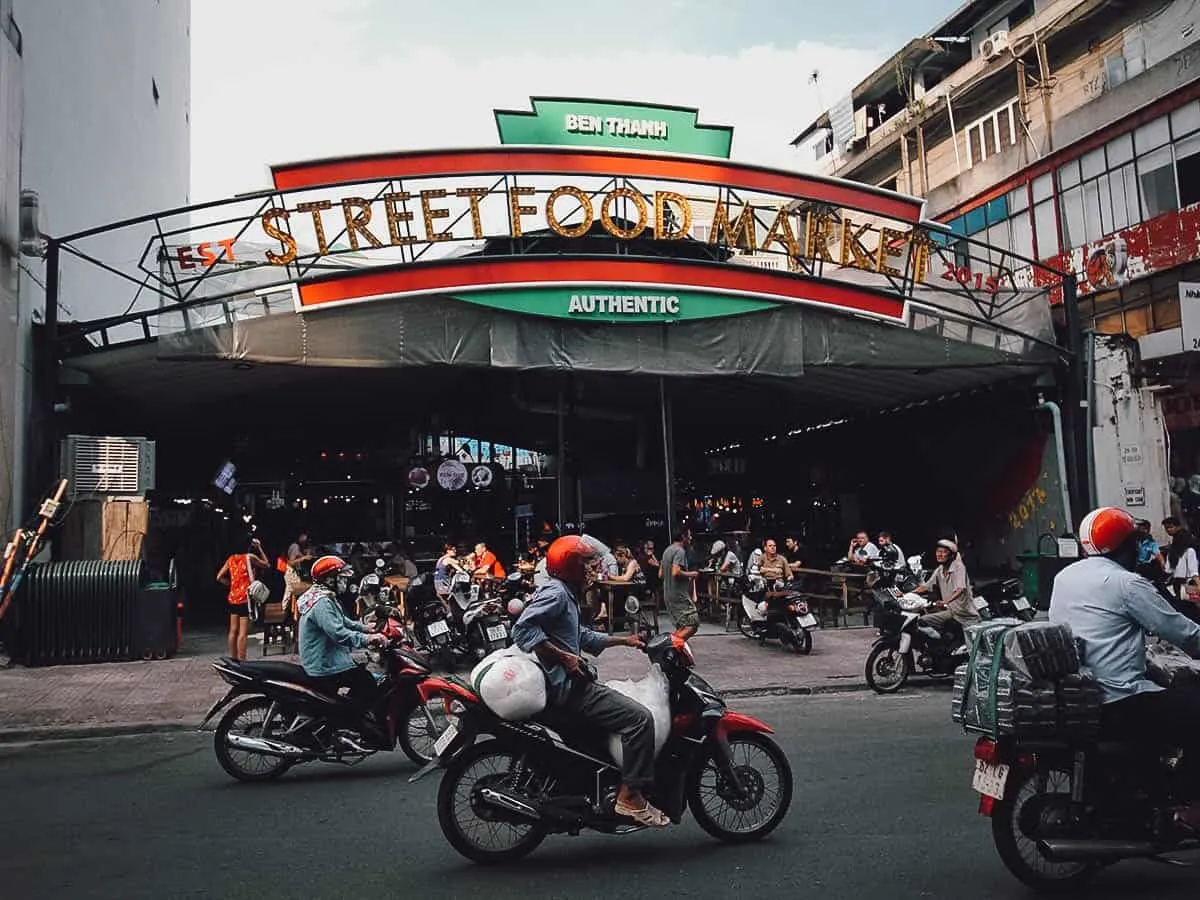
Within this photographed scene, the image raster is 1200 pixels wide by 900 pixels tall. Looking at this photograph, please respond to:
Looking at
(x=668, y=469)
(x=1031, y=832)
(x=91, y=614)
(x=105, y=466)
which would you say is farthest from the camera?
(x=668, y=469)

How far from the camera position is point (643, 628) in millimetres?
15391

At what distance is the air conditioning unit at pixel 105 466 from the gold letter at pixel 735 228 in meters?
9.63

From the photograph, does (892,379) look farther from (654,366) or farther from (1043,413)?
(654,366)

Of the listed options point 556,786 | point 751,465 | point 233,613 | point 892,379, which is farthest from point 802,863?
point 751,465

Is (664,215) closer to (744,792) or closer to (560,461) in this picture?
(560,461)

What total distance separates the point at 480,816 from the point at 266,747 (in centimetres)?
270

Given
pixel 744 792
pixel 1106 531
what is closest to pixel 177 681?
pixel 744 792

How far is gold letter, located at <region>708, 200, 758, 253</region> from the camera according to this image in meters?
16.2

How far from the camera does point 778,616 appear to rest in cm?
1366

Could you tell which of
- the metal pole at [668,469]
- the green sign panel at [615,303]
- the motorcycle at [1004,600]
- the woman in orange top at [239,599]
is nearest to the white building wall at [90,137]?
the woman in orange top at [239,599]

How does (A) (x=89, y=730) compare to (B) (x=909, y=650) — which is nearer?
(A) (x=89, y=730)

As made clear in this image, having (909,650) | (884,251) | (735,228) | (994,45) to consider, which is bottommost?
(909,650)

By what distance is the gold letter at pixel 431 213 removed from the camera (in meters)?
15.0

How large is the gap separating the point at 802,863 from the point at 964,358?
14403mm
